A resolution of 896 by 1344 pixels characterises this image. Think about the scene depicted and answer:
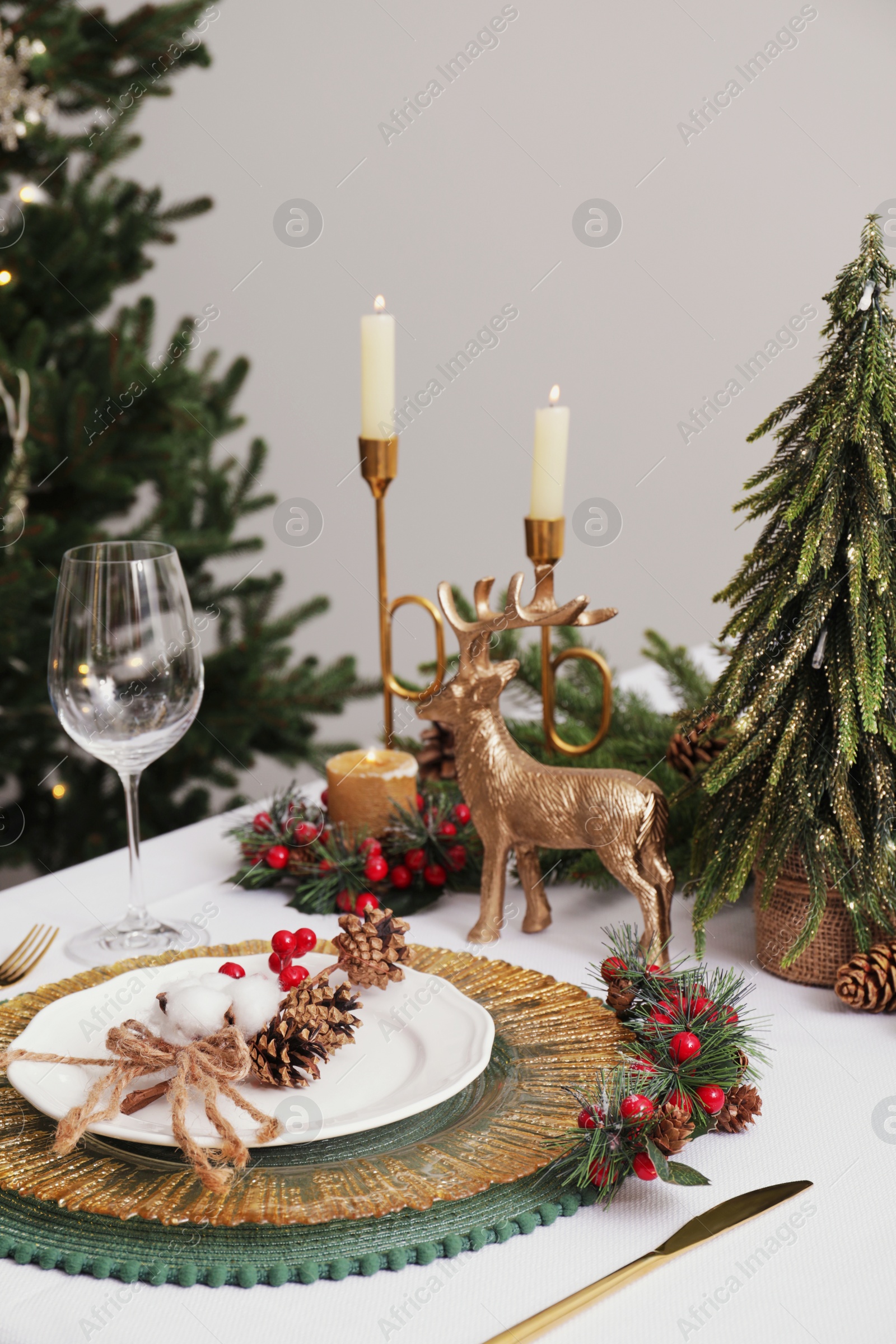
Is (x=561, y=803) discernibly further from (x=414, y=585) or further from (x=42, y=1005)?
(x=414, y=585)

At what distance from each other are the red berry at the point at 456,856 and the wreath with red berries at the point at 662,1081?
264 mm

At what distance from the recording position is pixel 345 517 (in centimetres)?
304

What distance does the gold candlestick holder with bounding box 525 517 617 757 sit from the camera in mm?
866

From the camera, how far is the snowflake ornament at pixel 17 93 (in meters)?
1.67

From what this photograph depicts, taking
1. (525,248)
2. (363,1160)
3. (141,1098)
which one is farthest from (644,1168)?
(525,248)

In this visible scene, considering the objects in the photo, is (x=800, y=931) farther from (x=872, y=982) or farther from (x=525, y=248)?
(x=525, y=248)

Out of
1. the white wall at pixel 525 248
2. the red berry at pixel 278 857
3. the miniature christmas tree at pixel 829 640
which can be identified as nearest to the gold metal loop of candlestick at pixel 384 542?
the red berry at pixel 278 857

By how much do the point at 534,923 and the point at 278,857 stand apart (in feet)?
0.77

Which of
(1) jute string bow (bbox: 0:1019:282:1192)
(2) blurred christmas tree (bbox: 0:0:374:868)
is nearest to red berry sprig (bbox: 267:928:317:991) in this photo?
(1) jute string bow (bbox: 0:1019:282:1192)

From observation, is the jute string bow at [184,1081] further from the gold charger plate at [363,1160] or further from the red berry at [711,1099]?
the red berry at [711,1099]

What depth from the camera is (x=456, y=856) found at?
98cm

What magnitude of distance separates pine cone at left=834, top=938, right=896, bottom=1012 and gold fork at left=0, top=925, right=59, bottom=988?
1.91ft

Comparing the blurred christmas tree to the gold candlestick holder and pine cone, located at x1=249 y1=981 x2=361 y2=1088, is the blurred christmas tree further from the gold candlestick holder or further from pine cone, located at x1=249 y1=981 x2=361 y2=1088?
pine cone, located at x1=249 y1=981 x2=361 y2=1088

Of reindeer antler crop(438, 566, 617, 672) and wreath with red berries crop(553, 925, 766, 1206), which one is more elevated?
reindeer antler crop(438, 566, 617, 672)
